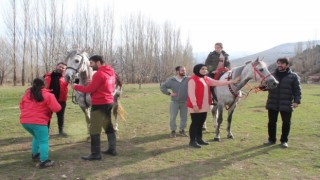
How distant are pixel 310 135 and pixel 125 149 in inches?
206

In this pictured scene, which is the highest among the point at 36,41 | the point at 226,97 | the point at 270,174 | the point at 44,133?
the point at 36,41

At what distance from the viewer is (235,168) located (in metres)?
5.71

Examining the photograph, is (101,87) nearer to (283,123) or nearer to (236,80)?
(236,80)

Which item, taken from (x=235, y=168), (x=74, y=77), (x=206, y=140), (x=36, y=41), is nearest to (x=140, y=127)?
(x=206, y=140)

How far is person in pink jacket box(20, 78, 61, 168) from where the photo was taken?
539cm

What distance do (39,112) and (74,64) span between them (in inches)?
58.6

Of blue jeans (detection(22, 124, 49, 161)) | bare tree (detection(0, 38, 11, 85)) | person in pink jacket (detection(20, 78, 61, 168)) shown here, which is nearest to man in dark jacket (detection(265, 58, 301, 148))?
person in pink jacket (detection(20, 78, 61, 168))

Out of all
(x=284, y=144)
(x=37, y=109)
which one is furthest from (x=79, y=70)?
(x=284, y=144)

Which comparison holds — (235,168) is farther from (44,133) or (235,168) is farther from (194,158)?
(44,133)

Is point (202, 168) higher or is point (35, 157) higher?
point (35, 157)

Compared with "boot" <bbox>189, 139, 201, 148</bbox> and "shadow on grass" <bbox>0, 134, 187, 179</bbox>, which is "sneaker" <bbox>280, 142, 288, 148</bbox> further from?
"shadow on grass" <bbox>0, 134, 187, 179</bbox>

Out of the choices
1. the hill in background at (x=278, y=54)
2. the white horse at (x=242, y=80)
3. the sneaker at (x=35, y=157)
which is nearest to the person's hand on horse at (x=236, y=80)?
the white horse at (x=242, y=80)

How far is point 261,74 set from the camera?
7070mm

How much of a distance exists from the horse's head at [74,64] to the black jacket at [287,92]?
Result: 14.2ft
